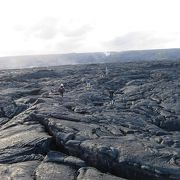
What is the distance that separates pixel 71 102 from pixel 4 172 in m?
21.9

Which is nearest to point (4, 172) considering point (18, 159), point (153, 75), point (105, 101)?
point (18, 159)

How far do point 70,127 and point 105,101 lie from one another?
64.5 ft

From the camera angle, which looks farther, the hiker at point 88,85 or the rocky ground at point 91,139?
the hiker at point 88,85

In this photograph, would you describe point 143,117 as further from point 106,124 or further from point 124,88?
point 124,88

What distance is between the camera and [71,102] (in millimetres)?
48188

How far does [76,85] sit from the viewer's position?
7031cm

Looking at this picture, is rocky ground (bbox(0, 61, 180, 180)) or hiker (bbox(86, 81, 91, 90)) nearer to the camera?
rocky ground (bbox(0, 61, 180, 180))

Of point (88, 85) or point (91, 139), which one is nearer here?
point (91, 139)

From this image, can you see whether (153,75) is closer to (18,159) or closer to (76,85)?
(76,85)

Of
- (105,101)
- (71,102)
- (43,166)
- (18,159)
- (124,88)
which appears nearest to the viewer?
(43,166)

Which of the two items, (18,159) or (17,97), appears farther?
(17,97)

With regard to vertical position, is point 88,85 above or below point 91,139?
below

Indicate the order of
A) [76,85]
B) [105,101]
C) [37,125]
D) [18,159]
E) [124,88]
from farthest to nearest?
1. [76,85]
2. [124,88]
3. [105,101]
4. [37,125]
5. [18,159]

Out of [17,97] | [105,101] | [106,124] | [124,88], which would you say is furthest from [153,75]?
[106,124]
